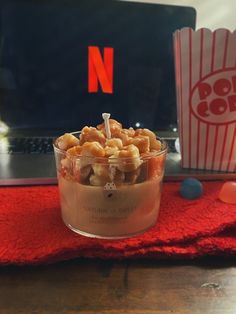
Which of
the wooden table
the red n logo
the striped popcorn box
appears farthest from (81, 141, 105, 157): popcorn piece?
the red n logo

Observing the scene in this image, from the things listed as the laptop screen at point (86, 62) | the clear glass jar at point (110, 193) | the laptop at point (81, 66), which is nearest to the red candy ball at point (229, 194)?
the clear glass jar at point (110, 193)

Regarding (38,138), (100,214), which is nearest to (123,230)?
(100,214)

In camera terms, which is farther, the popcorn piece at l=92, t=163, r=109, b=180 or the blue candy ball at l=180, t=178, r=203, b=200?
the blue candy ball at l=180, t=178, r=203, b=200

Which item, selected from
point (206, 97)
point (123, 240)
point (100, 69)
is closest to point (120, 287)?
point (123, 240)

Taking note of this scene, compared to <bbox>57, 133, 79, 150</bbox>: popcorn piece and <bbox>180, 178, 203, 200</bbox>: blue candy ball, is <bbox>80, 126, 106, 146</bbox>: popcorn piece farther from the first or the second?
<bbox>180, 178, 203, 200</bbox>: blue candy ball

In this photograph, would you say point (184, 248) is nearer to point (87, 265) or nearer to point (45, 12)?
point (87, 265)

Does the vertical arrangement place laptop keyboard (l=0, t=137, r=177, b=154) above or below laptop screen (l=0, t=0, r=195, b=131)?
below
